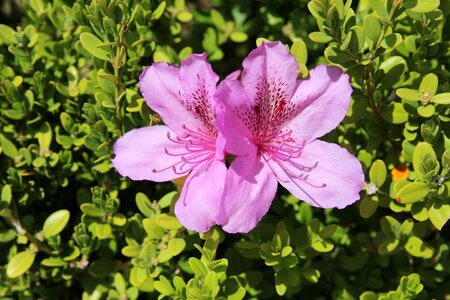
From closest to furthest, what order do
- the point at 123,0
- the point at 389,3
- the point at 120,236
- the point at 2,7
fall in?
1. the point at 389,3
2. the point at 123,0
3. the point at 120,236
4. the point at 2,7

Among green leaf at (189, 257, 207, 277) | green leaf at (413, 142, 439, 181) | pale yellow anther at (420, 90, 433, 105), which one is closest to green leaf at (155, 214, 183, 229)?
green leaf at (189, 257, 207, 277)

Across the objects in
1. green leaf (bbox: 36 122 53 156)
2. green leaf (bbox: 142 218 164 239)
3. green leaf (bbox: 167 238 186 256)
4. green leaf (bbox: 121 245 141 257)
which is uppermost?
green leaf (bbox: 36 122 53 156)

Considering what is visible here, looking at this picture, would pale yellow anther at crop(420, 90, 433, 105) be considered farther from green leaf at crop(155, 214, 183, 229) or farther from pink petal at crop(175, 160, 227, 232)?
green leaf at crop(155, 214, 183, 229)

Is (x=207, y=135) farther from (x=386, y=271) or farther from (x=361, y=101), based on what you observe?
(x=386, y=271)

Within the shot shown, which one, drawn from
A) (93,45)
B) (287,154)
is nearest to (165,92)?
(93,45)

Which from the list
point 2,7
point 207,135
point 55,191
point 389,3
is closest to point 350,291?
point 207,135

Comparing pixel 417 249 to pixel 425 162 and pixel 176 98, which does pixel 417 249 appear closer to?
pixel 425 162

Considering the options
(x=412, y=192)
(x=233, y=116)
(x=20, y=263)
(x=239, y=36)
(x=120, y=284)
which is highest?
(x=233, y=116)
